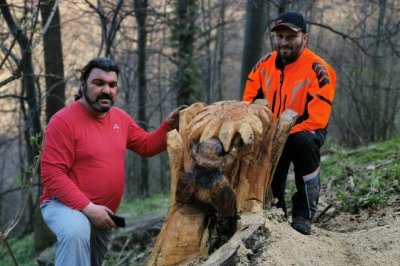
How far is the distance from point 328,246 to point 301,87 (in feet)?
4.76

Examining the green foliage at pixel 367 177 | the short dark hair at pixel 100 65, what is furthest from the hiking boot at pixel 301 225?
the short dark hair at pixel 100 65

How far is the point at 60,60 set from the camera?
777 centimetres

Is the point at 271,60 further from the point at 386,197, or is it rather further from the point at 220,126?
the point at 386,197

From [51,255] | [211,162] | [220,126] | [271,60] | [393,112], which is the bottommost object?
[51,255]

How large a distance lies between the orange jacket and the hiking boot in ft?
2.34

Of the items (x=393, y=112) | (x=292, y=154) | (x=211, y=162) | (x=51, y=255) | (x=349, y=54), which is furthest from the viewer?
(x=349, y=54)

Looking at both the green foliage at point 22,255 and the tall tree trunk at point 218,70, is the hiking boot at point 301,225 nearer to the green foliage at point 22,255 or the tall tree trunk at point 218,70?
the green foliage at point 22,255

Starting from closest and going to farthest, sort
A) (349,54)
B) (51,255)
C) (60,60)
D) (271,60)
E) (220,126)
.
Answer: (220,126) < (271,60) < (51,255) < (60,60) < (349,54)

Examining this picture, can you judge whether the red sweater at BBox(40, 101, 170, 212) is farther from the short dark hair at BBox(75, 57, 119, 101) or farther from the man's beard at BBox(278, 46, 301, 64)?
the man's beard at BBox(278, 46, 301, 64)

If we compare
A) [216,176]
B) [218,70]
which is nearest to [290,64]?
[216,176]

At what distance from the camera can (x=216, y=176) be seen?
2939 mm

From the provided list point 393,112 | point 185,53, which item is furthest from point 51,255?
point 393,112

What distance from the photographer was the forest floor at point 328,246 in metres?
2.75

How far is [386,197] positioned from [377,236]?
116cm
